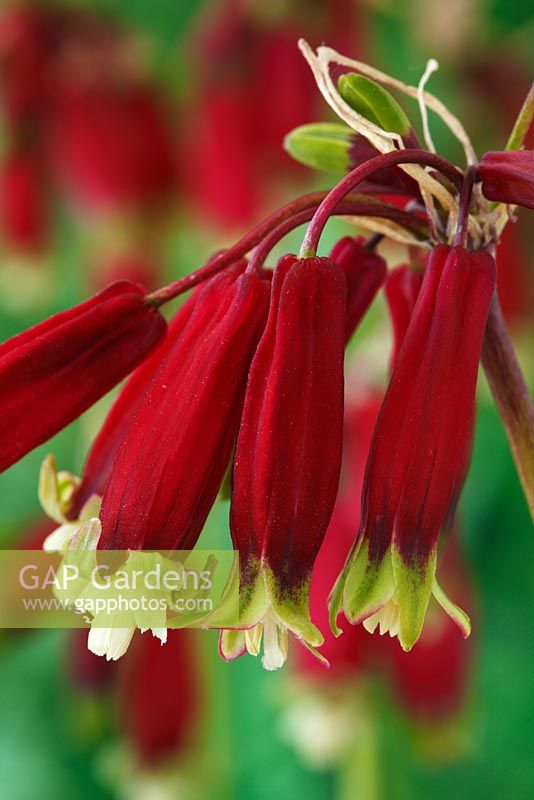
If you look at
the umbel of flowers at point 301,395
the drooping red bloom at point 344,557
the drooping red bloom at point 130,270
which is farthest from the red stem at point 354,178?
the drooping red bloom at point 130,270

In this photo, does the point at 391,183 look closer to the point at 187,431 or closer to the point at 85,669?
the point at 187,431

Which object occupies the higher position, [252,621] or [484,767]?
[252,621]

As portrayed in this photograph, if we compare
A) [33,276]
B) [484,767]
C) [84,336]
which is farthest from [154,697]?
[84,336]

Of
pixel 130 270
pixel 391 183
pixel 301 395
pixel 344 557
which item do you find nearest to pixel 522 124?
pixel 391 183

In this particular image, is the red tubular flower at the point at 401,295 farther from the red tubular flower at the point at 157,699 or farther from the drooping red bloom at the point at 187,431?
the red tubular flower at the point at 157,699

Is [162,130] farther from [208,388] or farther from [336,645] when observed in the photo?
[208,388]
